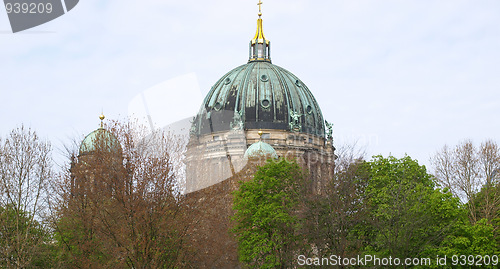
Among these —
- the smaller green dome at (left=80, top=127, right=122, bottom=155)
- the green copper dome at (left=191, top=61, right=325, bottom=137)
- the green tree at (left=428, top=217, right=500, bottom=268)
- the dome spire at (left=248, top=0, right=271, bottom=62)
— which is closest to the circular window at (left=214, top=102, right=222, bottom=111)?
the green copper dome at (left=191, top=61, right=325, bottom=137)

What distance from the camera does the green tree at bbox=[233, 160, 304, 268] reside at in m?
38.7

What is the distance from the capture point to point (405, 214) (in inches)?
1421

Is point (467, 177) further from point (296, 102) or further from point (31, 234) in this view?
point (296, 102)

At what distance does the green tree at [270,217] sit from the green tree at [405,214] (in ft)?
13.4

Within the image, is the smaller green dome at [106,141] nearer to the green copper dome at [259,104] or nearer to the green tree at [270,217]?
the green tree at [270,217]

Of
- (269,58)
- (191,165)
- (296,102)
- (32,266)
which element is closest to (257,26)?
(269,58)

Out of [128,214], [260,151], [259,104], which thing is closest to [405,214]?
[128,214]

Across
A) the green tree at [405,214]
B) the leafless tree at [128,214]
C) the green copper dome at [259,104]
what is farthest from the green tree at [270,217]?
the green copper dome at [259,104]

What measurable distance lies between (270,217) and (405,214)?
7.44 m

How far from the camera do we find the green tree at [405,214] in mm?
35562

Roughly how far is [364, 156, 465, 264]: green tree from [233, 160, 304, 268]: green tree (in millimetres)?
4099

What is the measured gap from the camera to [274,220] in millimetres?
39469

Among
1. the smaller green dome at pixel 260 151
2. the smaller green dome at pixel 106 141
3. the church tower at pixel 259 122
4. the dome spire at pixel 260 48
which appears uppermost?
the dome spire at pixel 260 48

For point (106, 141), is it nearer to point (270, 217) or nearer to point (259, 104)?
point (270, 217)
